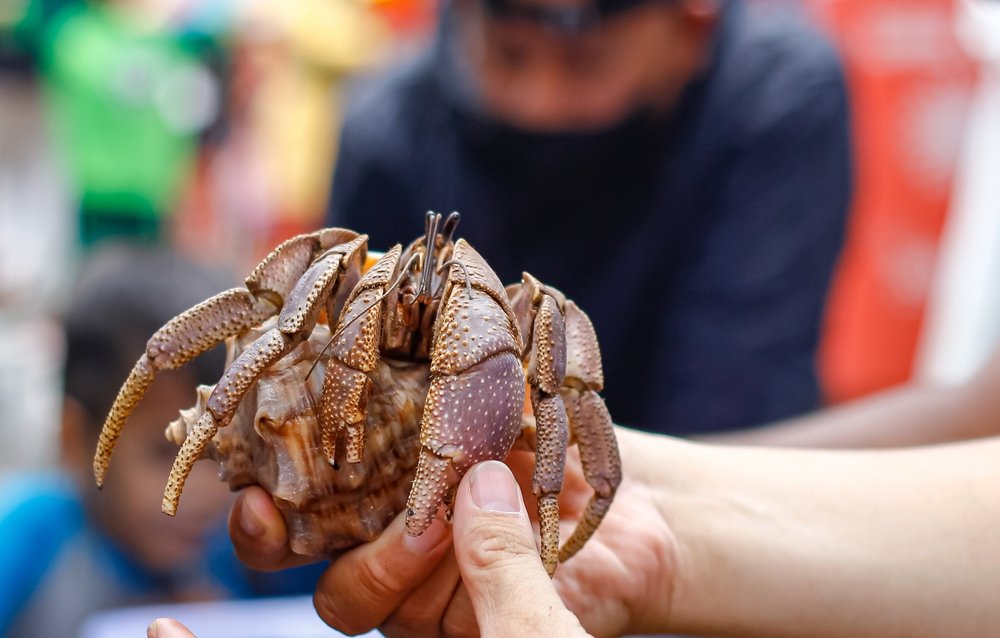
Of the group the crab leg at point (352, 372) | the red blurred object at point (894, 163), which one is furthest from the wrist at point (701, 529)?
the red blurred object at point (894, 163)

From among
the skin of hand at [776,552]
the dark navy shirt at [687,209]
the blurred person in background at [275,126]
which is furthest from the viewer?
the blurred person in background at [275,126]

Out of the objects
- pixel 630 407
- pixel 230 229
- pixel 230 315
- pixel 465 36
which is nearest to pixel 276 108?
pixel 230 229

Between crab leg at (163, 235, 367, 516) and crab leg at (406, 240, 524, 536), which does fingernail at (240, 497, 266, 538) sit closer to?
crab leg at (163, 235, 367, 516)

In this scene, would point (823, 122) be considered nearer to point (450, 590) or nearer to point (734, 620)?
point (734, 620)

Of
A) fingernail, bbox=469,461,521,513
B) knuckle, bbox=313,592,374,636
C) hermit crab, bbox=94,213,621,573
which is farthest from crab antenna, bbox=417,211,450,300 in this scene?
knuckle, bbox=313,592,374,636

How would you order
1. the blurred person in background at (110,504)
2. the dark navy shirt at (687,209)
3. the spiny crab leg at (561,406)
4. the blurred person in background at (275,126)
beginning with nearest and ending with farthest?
1. the spiny crab leg at (561,406)
2. the blurred person in background at (110,504)
3. the dark navy shirt at (687,209)
4. the blurred person in background at (275,126)

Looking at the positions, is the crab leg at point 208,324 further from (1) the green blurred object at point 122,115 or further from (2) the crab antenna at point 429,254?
(1) the green blurred object at point 122,115
